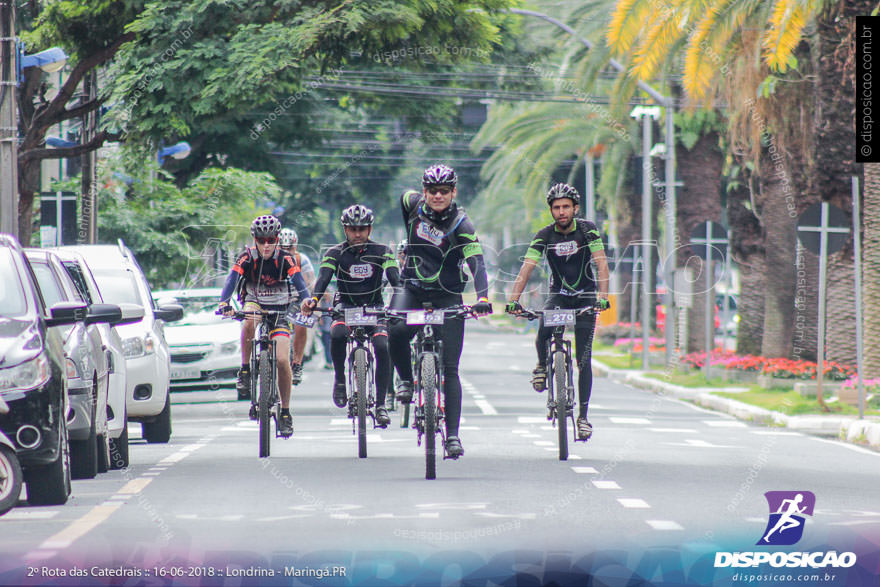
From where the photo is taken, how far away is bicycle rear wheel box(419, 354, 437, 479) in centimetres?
1159

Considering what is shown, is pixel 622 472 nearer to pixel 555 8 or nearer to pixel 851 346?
pixel 851 346

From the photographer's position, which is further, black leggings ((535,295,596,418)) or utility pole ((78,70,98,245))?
utility pole ((78,70,98,245))

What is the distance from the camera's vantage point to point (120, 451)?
13.7 m

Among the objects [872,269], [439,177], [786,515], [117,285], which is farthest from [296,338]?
[872,269]

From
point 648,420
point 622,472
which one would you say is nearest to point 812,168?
point 648,420

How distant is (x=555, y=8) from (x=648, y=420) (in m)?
17.8

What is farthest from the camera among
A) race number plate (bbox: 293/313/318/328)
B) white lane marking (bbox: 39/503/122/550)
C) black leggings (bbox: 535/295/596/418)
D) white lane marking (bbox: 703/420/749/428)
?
white lane marking (bbox: 703/420/749/428)

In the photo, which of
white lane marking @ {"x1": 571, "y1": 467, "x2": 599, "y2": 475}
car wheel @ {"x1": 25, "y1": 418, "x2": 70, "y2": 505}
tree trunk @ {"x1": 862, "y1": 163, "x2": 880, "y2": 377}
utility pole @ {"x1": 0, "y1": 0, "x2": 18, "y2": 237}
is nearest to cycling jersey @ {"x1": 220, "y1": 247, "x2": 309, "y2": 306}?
white lane marking @ {"x1": 571, "y1": 467, "x2": 599, "y2": 475}

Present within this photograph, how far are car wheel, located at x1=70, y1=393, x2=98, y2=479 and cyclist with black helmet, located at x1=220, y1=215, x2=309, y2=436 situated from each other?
85.1 inches

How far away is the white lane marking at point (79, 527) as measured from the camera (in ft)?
28.8

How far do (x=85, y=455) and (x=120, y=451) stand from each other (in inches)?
62.3

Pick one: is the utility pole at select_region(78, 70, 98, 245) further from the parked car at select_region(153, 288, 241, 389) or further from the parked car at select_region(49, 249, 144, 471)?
the parked car at select_region(49, 249, 144, 471)

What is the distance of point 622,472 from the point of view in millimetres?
12992

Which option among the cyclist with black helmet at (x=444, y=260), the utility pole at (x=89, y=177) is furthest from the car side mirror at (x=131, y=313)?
the utility pole at (x=89, y=177)
